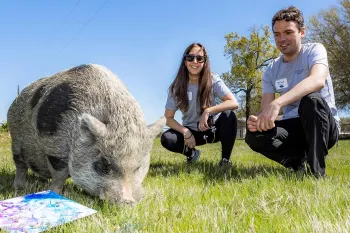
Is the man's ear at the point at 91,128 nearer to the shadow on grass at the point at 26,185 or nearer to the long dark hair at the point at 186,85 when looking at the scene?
the shadow on grass at the point at 26,185

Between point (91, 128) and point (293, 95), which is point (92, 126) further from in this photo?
point (293, 95)

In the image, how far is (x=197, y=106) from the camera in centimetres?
599

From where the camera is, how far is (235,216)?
2824 millimetres

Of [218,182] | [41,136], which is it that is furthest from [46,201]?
[218,182]

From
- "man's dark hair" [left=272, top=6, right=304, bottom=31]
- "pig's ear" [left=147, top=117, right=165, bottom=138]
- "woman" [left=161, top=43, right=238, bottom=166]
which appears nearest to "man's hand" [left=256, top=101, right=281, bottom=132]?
"pig's ear" [left=147, top=117, right=165, bottom=138]

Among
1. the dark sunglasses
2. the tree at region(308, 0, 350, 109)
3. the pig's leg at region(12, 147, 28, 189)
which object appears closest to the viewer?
the pig's leg at region(12, 147, 28, 189)

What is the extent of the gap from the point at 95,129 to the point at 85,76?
3.24 feet

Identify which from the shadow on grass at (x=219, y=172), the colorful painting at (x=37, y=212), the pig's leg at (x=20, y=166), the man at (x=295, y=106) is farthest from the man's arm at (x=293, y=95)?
the pig's leg at (x=20, y=166)

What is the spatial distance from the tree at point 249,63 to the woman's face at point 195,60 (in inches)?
1089

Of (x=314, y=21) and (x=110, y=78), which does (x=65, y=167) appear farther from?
(x=314, y=21)

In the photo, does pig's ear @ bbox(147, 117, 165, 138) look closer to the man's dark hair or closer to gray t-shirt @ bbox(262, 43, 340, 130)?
gray t-shirt @ bbox(262, 43, 340, 130)

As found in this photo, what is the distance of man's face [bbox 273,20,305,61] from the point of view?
15.2 feet

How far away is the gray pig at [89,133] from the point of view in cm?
338

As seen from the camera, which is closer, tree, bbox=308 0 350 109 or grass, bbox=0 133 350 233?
grass, bbox=0 133 350 233
